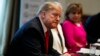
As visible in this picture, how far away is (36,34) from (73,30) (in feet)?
3.90

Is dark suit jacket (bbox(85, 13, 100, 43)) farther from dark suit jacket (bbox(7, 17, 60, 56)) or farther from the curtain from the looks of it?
dark suit jacket (bbox(7, 17, 60, 56))

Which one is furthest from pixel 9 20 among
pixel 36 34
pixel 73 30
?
pixel 36 34

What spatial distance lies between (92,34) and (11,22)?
1.41 meters

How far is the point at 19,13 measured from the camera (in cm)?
409

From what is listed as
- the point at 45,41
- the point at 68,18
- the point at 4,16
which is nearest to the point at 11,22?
the point at 4,16

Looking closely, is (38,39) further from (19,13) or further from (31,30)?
(19,13)

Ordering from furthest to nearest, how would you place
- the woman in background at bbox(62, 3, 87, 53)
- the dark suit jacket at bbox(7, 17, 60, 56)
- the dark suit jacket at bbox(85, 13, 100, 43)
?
the dark suit jacket at bbox(85, 13, 100, 43) → the woman in background at bbox(62, 3, 87, 53) → the dark suit jacket at bbox(7, 17, 60, 56)

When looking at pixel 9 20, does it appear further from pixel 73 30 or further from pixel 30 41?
pixel 30 41

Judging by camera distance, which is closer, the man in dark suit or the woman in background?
the man in dark suit

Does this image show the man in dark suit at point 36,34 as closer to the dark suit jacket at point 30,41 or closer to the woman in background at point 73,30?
the dark suit jacket at point 30,41

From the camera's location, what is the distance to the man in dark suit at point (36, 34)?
1.94 m

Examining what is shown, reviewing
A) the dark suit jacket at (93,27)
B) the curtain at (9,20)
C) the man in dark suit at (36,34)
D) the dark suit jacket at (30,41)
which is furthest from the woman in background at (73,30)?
the curtain at (9,20)

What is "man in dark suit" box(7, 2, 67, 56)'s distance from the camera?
1.94 m

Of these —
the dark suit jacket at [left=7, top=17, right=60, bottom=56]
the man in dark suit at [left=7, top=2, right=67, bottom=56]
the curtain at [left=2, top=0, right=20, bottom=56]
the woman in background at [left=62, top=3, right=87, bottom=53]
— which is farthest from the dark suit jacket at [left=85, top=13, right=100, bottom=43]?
the dark suit jacket at [left=7, top=17, right=60, bottom=56]
